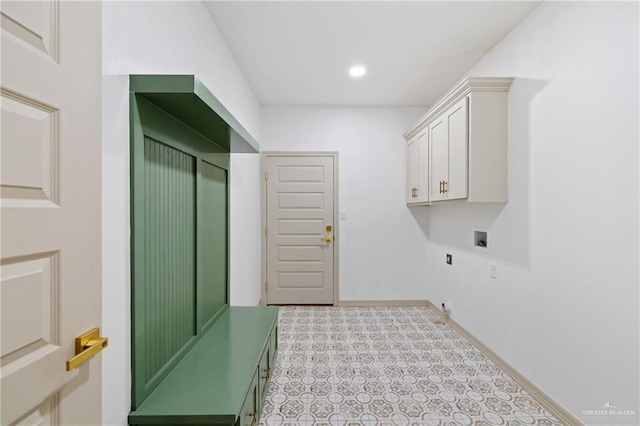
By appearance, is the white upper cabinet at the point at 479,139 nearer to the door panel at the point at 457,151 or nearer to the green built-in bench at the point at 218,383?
the door panel at the point at 457,151

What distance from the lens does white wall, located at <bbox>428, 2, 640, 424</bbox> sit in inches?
62.5

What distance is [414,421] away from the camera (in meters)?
1.95

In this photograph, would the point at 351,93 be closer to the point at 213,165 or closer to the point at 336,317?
the point at 213,165

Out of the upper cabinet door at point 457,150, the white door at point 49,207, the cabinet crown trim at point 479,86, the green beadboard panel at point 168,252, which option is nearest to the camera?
the white door at point 49,207

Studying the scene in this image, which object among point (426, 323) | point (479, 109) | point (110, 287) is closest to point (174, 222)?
point (110, 287)

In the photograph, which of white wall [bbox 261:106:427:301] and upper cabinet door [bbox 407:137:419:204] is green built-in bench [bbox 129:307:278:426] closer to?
white wall [bbox 261:106:427:301]

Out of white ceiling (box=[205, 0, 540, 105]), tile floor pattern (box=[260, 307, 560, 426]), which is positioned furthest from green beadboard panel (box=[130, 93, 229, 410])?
white ceiling (box=[205, 0, 540, 105])

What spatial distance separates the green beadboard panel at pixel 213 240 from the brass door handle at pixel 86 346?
1.19m

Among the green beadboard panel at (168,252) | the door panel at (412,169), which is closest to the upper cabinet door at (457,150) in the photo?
the door panel at (412,169)

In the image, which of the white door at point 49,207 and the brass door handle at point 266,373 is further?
the brass door handle at point 266,373

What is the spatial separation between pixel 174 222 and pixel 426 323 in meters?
3.05

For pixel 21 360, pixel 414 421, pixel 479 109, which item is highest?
pixel 479 109

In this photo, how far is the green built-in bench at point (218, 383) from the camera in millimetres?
1247

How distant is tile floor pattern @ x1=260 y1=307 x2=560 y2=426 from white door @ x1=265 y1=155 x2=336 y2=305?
2.62ft
